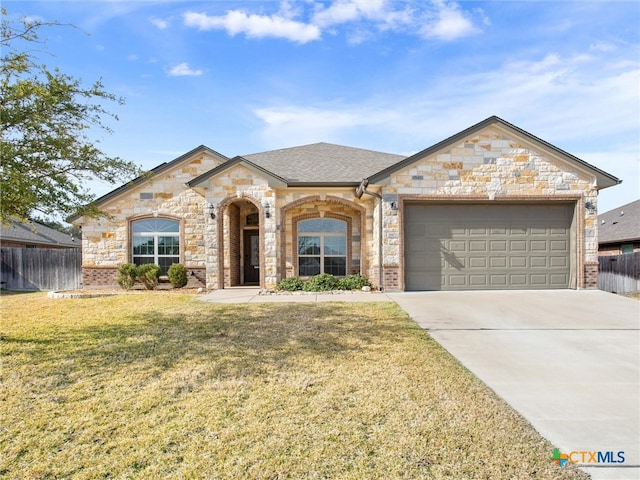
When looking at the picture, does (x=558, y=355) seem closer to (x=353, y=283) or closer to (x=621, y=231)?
(x=353, y=283)

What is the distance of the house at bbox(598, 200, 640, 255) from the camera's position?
58.2ft

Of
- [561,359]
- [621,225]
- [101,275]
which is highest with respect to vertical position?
[621,225]

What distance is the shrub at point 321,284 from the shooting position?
11.7 metres

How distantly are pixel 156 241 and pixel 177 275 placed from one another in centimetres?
195

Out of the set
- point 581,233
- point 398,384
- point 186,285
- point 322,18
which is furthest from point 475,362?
point 186,285

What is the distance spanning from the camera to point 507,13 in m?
8.39

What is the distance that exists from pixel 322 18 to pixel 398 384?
7.87 m

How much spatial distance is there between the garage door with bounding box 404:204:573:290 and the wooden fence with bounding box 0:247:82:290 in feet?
44.7

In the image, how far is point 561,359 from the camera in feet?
→ 16.8

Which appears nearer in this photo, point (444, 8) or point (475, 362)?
point (475, 362)

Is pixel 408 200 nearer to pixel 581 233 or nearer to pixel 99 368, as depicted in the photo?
pixel 581 233

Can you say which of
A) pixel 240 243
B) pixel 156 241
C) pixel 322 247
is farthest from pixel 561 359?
pixel 156 241

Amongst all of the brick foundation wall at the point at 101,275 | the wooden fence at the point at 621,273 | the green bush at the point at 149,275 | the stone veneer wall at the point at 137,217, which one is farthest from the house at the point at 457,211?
the brick foundation wall at the point at 101,275

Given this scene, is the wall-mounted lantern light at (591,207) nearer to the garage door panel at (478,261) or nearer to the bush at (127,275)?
the garage door panel at (478,261)
